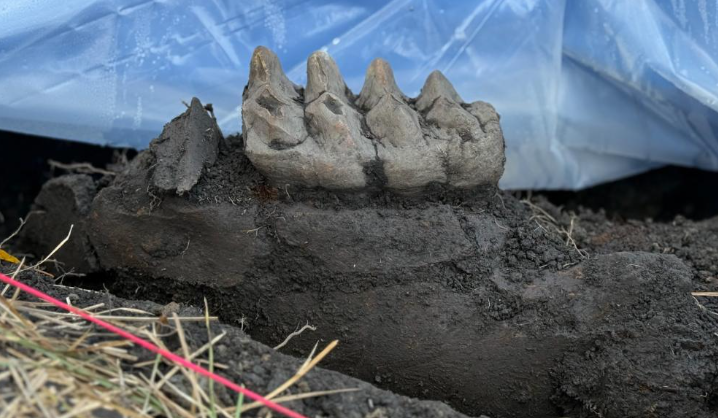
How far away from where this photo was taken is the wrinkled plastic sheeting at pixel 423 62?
2.10m

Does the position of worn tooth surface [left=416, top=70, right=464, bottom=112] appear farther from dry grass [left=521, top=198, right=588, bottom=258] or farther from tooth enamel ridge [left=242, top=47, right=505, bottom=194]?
dry grass [left=521, top=198, right=588, bottom=258]

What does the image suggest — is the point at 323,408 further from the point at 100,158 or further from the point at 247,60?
the point at 100,158

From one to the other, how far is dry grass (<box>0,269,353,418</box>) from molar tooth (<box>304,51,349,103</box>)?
0.59 metres

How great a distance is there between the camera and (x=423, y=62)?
94.0 inches

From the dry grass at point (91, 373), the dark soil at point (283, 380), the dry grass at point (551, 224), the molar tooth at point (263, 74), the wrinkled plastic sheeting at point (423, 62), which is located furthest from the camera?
the wrinkled plastic sheeting at point (423, 62)

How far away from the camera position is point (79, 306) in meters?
1.45

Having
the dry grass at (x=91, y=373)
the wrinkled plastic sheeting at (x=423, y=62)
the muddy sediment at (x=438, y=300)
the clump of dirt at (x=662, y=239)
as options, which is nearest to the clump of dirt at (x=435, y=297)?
the muddy sediment at (x=438, y=300)

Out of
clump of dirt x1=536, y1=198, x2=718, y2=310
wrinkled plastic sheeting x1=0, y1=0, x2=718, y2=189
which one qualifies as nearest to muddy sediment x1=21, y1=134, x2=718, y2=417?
clump of dirt x1=536, y1=198, x2=718, y2=310

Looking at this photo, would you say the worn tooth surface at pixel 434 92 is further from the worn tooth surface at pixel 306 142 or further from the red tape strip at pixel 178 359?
the red tape strip at pixel 178 359

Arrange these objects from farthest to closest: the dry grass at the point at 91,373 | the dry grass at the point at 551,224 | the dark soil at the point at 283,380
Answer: the dry grass at the point at 551,224
the dark soil at the point at 283,380
the dry grass at the point at 91,373

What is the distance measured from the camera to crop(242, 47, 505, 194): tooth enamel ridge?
159 centimetres

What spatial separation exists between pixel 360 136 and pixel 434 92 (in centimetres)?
25

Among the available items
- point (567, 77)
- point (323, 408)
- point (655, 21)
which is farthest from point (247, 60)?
point (323, 408)

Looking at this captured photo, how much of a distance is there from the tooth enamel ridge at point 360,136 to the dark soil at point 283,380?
38cm
